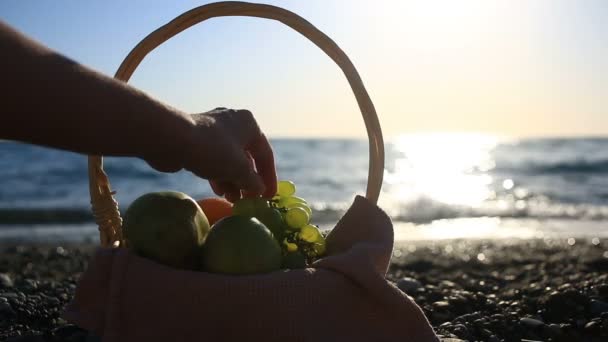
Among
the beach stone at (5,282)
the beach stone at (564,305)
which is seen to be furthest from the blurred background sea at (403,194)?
the beach stone at (564,305)

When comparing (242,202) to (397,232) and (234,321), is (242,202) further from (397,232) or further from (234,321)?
(397,232)

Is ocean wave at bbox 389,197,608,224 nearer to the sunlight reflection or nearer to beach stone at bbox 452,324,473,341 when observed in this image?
the sunlight reflection

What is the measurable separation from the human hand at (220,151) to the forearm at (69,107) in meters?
0.10

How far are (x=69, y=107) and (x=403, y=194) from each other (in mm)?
16514

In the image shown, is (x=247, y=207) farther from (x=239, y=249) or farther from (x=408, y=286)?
(x=408, y=286)

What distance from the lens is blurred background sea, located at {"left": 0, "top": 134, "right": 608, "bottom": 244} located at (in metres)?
10.2

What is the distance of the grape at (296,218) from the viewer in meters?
2.13

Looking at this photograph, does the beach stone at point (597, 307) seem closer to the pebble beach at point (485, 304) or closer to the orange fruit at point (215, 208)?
the pebble beach at point (485, 304)

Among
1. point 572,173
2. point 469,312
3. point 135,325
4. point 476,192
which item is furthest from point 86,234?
point 572,173

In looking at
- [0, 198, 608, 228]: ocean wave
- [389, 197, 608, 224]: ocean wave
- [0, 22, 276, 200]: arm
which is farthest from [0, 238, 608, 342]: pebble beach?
[389, 197, 608, 224]: ocean wave

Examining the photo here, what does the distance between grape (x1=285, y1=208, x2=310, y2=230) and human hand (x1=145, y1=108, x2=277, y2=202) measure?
18 centimetres

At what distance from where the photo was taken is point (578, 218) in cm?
1159

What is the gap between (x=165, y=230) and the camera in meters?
1.85

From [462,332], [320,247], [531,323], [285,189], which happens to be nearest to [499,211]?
[531,323]
